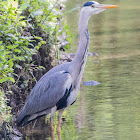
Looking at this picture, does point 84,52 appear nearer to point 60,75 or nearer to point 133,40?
point 60,75

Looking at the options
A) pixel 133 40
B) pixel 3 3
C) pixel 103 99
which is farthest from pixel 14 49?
pixel 133 40

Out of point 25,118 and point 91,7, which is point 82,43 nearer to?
point 91,7

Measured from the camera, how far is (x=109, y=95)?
8219 millimetres

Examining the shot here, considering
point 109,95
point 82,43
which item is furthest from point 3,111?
point 109,95

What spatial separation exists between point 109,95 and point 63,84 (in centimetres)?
226

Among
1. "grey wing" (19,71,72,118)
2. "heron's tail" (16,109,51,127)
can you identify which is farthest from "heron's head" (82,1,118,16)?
"heron's tail" (16,109,51,127)

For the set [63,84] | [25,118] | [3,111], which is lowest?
[25,118]

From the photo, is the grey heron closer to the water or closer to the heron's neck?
the heron's neck

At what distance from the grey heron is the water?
513mm

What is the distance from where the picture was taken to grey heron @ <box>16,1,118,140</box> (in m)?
6.10

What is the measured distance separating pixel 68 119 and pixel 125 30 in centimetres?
751

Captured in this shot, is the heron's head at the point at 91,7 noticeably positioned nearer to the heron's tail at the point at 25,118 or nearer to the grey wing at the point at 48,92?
the grey wing at the point at 48,92

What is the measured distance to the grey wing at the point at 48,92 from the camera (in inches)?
240

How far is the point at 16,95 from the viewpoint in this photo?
700 cm
